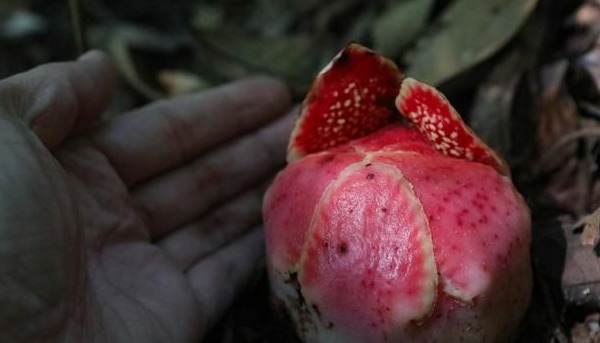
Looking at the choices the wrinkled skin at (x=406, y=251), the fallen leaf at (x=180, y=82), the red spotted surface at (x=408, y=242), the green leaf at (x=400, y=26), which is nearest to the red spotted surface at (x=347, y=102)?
the red spotted surface at (x=408, y=242)

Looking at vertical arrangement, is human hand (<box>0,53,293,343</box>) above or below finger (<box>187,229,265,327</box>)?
above

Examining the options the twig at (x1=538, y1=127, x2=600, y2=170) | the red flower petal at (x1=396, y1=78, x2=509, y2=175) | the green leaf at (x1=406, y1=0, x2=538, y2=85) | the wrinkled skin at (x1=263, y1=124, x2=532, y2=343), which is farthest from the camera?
the green leaf at (x1=406, y1=0, x2=538, y2=85)

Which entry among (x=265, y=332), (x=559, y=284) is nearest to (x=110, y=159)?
(x=265, y=332)

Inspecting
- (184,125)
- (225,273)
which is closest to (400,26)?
(184,125)

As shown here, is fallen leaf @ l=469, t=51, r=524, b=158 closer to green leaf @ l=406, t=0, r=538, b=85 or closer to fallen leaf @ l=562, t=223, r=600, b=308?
green leaf @ l=406, t=0, r=538, b=85

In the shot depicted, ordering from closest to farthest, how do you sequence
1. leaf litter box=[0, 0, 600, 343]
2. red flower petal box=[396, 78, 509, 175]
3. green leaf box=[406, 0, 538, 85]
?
red flower petal box=[396, 78, 509, 175] < leaf litter box=[0, 0, 600, 343] < green leaf box=[406, 0, 538, 85]

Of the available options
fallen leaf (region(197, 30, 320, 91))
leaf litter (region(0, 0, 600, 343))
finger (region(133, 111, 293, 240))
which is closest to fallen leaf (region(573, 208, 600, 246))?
leaf litter (region(0, 0, 600, 343))

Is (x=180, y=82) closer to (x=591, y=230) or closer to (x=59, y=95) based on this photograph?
(x=59, y=95)
